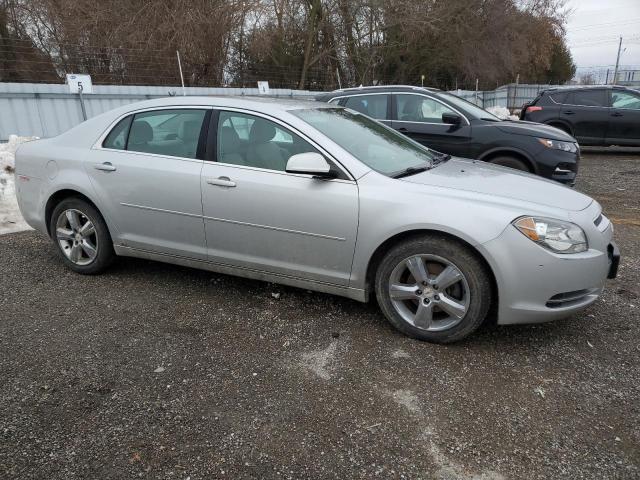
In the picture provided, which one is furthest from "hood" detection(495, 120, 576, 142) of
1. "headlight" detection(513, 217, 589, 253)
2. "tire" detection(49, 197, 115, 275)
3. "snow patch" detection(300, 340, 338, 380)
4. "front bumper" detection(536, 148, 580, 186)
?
"tire" detection(49, 197, 115, 275)

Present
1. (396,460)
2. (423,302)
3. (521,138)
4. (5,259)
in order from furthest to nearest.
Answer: (521,138) → (5,259) → (423,302) → (396,460)

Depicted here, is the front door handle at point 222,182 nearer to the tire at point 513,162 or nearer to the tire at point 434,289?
the tire at point 434,289

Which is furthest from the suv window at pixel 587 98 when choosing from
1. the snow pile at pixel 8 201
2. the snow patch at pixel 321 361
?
the snow pile at pixel 8 201

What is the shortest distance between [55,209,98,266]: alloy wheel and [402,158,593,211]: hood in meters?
2.79

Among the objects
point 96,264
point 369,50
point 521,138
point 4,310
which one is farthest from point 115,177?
point 369,50

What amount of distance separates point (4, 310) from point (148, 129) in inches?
70.5

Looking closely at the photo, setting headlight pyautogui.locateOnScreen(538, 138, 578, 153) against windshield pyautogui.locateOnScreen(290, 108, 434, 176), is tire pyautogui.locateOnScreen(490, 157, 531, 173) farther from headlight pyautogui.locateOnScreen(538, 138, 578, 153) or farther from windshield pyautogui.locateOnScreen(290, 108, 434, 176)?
windshield pyautogui.locateOnScreen(290, 108, 434, 176)

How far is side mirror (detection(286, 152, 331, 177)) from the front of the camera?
3321mm

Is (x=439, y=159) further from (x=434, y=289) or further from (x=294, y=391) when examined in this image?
(x=294, y=391)

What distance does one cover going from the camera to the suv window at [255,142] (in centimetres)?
360

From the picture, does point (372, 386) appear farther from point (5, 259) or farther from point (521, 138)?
point (521, 138)

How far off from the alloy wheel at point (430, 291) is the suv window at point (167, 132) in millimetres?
1853

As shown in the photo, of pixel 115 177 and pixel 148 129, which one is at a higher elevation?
pixel 148 129

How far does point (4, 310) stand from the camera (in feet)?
12.7
